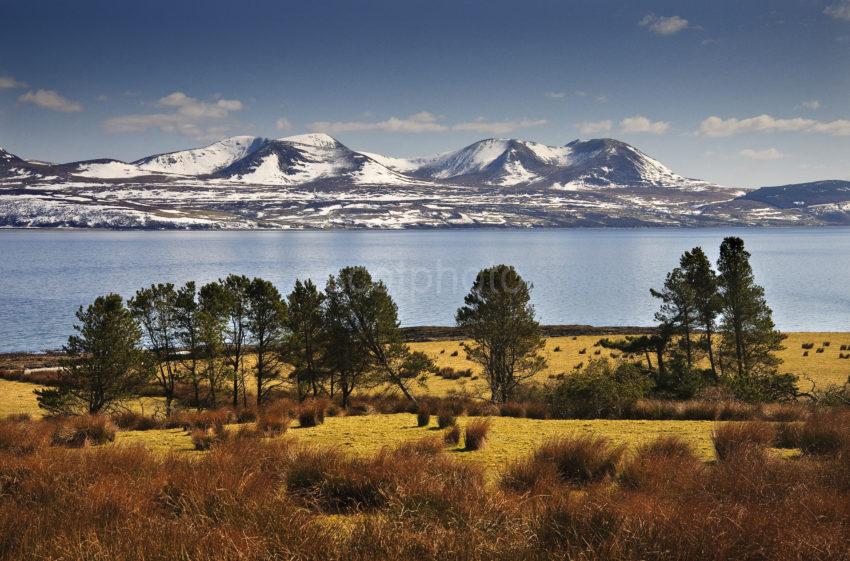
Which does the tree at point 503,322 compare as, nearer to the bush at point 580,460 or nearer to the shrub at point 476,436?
the shrub at point 476,436

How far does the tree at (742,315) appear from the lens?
35906 millimetres

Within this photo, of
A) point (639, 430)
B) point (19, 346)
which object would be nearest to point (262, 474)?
point (639, 430)

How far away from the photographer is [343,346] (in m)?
34.0

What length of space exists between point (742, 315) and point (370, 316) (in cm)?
2424

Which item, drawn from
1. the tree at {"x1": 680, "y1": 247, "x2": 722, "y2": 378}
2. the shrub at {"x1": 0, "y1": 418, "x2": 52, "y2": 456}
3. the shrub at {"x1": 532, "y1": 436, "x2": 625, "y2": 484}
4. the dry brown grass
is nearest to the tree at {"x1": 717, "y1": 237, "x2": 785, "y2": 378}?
the tree at {"x1": 680, "y1": 247, "x2": 722, "y2": 378}

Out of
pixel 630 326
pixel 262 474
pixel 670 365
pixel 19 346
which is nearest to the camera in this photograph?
pixel 262 474

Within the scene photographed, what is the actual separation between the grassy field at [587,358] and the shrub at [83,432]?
24269 millimetres

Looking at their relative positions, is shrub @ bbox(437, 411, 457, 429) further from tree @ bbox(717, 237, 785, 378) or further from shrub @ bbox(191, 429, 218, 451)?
tree @ bbox(717, 237, 785, 378)

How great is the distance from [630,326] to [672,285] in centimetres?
4262

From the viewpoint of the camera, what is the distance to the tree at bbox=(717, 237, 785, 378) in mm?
35906

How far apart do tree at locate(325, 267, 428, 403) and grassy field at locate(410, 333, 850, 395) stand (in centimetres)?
540

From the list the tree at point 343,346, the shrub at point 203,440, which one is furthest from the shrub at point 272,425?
the tree at point 343,346

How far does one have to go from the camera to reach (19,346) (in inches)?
2584

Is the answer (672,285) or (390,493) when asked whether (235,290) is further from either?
(390,493)
